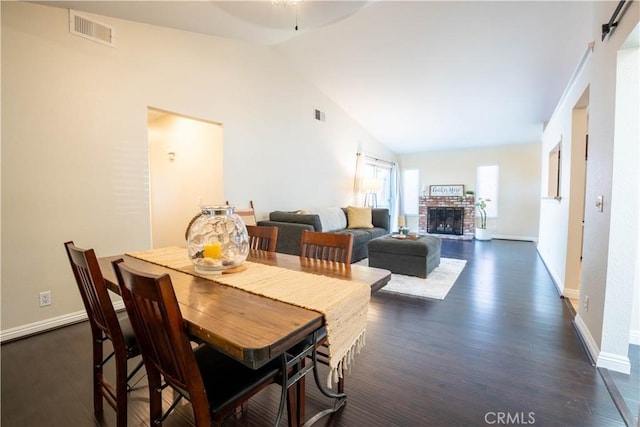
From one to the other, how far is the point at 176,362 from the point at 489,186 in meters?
8.34

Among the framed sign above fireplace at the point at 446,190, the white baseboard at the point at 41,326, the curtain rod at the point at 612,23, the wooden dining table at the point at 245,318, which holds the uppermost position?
the curtain rod at the point at 612,23

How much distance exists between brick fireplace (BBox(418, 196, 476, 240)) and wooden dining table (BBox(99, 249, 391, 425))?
6.99m

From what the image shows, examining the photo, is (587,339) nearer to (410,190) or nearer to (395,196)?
(395,196)

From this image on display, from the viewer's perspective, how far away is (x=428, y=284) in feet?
11.8

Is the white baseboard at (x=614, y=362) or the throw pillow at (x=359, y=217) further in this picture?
the throw pillow at (x=359, y=217)

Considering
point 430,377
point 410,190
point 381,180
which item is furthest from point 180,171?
point 410,190

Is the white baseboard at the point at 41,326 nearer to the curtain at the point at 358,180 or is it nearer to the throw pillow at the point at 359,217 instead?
the throw pillow at the point at 359,217

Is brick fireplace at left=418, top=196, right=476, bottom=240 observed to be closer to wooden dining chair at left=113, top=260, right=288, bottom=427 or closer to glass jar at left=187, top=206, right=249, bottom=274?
glass jar at left=187, top=206, right=249, bottom=274

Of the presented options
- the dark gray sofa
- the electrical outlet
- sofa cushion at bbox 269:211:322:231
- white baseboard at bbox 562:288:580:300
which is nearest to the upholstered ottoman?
the dark gray sofa

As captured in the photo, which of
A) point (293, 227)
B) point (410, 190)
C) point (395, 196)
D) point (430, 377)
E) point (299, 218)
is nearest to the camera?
point (430, 377)

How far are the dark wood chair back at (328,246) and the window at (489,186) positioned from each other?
713cm

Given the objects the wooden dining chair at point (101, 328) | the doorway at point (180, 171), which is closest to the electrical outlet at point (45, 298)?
the wooden dining chair at point (101, 328)

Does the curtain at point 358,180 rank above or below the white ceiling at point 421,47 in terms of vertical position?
below

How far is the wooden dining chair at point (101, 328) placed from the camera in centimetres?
125
